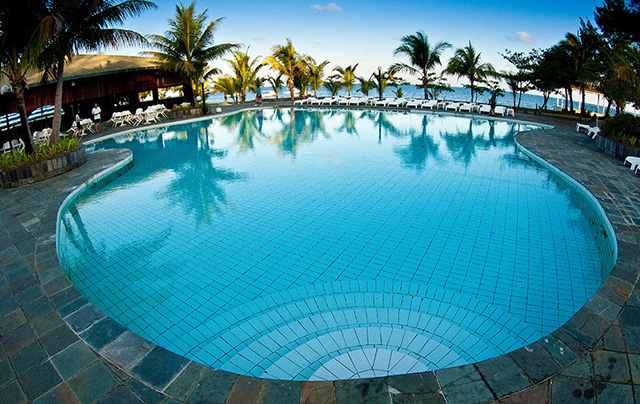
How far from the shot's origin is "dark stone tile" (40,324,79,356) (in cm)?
294

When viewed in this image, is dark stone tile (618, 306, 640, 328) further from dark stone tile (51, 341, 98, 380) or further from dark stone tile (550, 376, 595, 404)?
dark stone tile (51, 341, 98, 380)

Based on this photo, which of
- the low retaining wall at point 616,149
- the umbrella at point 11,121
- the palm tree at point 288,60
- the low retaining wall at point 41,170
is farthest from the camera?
→ the palm tree at point 288,60

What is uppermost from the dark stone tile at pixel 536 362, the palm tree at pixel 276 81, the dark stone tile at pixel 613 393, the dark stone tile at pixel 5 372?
the palm tree at pixel 276 81

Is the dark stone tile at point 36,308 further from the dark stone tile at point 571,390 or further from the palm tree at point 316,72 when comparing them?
the palm tree at point 316,72

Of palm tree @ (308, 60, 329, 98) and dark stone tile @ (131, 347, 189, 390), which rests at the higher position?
palm tree @ (308, 60, 329, 98)

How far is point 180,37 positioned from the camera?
640 inches

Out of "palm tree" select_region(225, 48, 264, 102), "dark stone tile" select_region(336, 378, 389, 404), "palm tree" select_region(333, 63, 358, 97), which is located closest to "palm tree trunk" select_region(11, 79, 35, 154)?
"dark stone tile" select_region(336, 378, 389, 404)

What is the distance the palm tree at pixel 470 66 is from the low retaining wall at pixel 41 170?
1904cm

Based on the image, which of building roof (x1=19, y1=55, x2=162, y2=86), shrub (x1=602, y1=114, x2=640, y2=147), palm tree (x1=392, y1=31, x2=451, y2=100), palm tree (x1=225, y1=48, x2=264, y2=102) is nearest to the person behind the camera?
shrub (x1=602, y1=114, x2=640, y2=147)

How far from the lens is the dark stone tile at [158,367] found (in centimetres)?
264

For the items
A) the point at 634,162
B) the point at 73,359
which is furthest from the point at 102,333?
the point at 634,162

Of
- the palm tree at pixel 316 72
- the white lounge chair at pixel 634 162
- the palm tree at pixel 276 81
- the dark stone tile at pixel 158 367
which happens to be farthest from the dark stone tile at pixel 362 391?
the palm tree at pixel 316 72

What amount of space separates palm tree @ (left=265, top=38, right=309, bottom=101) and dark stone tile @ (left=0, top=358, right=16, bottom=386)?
22966mm

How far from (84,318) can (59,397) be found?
3.17 ft
